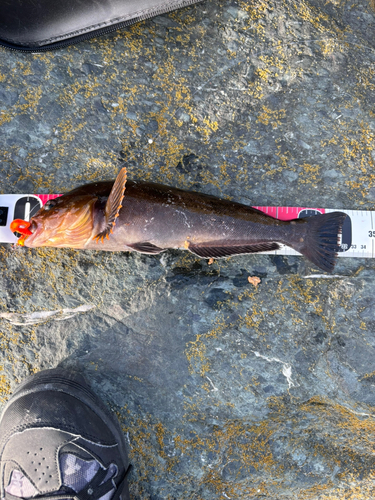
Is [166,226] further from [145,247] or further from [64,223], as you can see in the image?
[64,223]

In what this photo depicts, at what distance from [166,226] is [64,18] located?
2175 millimetres

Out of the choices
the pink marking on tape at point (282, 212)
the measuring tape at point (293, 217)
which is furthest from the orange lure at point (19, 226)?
the pink marking on tape at point (282, 212)

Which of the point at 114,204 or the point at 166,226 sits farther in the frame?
the point at 166,226

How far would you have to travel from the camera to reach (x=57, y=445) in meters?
3.21

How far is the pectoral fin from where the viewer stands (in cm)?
310

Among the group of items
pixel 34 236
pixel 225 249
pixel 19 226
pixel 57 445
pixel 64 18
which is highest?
pixel 64 18

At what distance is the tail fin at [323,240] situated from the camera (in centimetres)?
319

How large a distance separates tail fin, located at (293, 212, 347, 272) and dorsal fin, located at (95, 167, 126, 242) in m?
1.55

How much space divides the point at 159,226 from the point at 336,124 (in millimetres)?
2067

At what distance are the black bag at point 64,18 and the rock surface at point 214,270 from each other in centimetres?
15

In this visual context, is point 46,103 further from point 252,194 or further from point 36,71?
point 252,194

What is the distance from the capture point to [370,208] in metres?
3.58

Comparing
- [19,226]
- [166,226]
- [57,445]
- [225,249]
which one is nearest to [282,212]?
[225,249]

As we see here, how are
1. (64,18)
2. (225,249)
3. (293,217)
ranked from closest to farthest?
(225,249) < (64,18) < (293,217)
